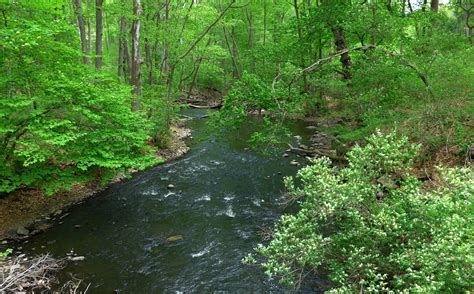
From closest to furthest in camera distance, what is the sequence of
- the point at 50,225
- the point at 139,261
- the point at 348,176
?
the point at 348,176 → the point at 139,261 → the point at 50,225

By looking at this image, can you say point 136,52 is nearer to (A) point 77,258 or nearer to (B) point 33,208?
(B) point 33,208

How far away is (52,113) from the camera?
8844mm

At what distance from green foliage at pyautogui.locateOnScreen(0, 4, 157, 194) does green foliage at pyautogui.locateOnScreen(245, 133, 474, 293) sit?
249 inches

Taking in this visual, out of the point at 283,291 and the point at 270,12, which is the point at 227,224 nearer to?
the point at 283,291

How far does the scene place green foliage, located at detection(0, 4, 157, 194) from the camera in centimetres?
816

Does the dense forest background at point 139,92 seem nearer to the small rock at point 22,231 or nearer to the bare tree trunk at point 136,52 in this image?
the bare tree trunk at point 136,52

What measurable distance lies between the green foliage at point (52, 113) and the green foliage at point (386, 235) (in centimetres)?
631

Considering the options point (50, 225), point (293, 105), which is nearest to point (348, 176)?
point (293, 105)

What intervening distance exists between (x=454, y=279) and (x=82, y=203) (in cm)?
1156

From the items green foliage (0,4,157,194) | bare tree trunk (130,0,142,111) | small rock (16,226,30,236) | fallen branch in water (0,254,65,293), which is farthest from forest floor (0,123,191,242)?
bare tree trunk (130,0,142,111)

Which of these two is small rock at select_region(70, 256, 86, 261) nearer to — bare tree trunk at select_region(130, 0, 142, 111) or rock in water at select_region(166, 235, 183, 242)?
rock in water at select_region(166, 235, 183, 242)

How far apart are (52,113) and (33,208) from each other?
12.8 ft

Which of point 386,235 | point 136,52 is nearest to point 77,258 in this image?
point 386,235

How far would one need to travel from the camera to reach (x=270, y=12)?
3359cm
